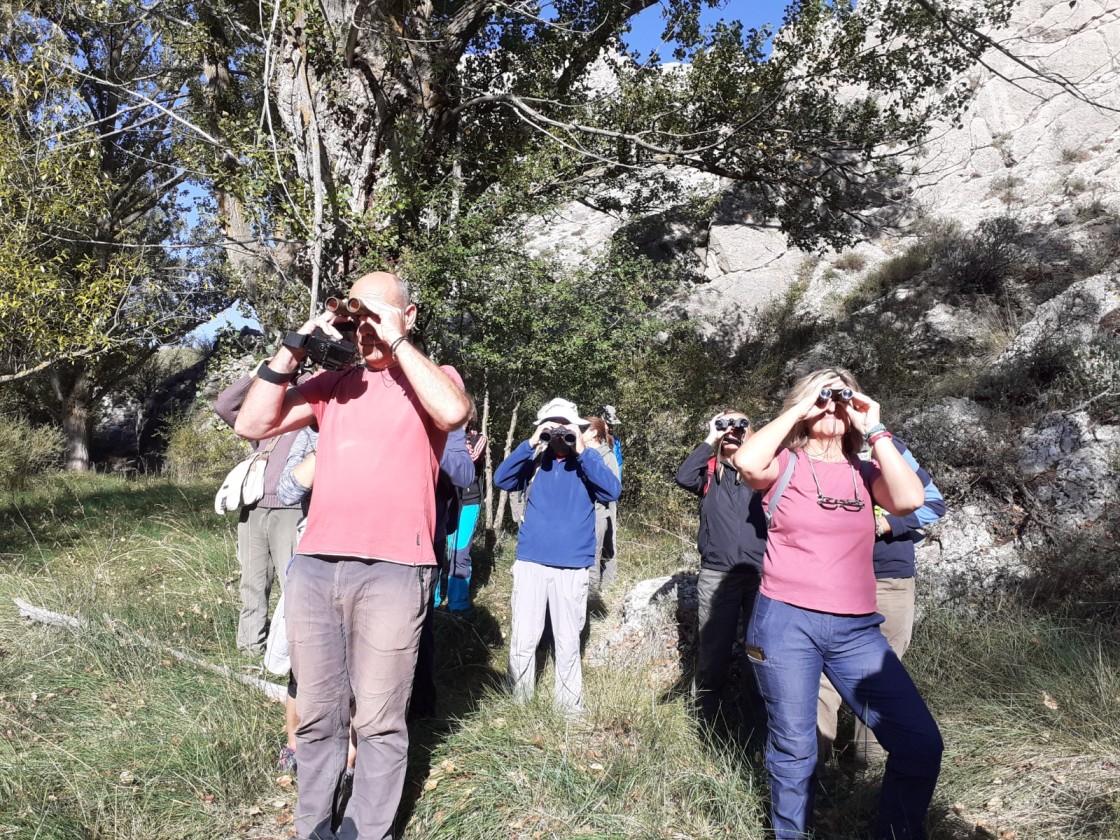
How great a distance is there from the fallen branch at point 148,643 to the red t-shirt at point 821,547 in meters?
2.84

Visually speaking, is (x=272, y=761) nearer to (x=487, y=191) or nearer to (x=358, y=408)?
(x=358, y=408)

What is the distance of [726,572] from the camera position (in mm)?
4445

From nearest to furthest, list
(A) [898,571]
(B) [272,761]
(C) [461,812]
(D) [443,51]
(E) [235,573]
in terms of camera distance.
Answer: (C) [461,812] < (B) [272,761] < (A) [898,571] < (E) [235,573] < (D) [443,51]

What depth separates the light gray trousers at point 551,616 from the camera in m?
4.59

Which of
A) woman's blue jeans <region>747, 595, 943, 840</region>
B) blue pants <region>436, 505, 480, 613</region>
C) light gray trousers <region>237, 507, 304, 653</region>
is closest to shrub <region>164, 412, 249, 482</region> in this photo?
blue pants <region>436, 505, 480, 613</region>

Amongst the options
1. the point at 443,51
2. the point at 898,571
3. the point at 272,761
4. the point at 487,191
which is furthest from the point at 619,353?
the point at 272,761

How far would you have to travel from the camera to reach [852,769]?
3.94 metres

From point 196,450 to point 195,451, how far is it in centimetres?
4

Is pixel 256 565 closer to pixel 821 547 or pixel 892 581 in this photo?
pixel 821 547

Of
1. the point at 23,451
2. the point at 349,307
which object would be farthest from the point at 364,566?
the point at 23,451

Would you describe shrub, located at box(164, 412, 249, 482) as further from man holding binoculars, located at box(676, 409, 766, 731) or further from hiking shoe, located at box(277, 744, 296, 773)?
man holding binoculars, located at box(676, 409, 766, 731)

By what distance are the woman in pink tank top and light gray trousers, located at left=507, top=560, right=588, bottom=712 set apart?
6.03 ft

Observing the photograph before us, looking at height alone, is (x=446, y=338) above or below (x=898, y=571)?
above

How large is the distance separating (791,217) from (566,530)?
29.2ft
